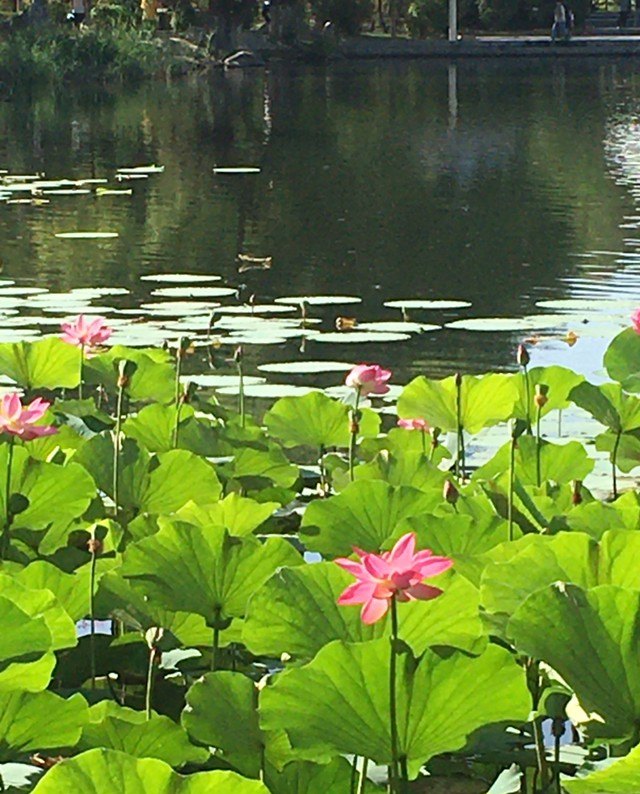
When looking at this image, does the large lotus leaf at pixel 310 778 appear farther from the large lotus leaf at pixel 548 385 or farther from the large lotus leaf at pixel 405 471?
the large lotus leaf at pixel 548 385

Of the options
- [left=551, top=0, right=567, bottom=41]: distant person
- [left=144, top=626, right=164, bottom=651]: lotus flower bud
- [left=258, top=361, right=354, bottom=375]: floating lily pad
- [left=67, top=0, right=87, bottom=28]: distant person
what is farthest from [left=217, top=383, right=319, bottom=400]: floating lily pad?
[left=551, top=0, right=567, bottom=41]: distant person

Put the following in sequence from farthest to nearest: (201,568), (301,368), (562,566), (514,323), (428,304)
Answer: (428,304) → (514,323) → (301,368) → (201,568) → (562,566)

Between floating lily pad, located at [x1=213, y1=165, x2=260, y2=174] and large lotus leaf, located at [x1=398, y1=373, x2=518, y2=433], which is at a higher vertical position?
large lotus leaf, located at [x1=398, y1=373, x2=518, y2=433]

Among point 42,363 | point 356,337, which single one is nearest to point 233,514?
point 42,363

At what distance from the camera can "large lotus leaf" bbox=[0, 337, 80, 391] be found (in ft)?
9.54

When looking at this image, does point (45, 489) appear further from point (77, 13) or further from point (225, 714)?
point (77, 13)

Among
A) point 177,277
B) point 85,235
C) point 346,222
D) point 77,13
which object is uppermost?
point 177,277

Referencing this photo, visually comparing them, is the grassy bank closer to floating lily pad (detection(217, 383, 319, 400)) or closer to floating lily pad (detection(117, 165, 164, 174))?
floating lily pad (detection(117, 165, 164, 174))

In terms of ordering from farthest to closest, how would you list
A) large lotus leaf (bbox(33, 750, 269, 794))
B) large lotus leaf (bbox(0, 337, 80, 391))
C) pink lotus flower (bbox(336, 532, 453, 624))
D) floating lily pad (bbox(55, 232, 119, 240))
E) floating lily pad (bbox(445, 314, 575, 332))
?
floating lily pad (bbox(55, 232, 119, 240)) < floating lily pad (bbox(445, 314, 575, 332)) < large lotus leaf (bbox(0, 337, 80, 391)) < pink lotus flower (bbox(336, 532, 453, 624)) < large lotus leaf (bbox(33, 750, 269, 794))

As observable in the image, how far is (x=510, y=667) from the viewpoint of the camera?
1.33 m

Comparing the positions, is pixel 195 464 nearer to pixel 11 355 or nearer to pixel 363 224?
pixel 11 355

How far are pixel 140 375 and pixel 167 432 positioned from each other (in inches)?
10.7

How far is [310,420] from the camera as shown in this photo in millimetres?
2650

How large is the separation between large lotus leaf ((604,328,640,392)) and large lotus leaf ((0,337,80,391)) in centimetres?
85
